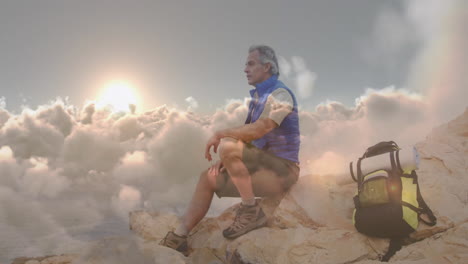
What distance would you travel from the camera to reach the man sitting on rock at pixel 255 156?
5059 millimetres

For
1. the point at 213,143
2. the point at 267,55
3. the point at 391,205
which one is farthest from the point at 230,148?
the point at 391,205

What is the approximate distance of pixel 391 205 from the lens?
4.19 m

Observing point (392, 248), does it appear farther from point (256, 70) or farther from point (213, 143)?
point (256, 70)

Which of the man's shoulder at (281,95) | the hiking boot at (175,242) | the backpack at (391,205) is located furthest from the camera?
the hiking boot at (175,242)

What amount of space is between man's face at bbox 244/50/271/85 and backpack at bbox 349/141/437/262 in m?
2.36

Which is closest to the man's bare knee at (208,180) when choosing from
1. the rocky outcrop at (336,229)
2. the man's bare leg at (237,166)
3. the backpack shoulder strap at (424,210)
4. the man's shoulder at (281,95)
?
the man's bare leg at (237,166)

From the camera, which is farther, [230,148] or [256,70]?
[256,70]

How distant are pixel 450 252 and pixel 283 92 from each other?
3.16 m

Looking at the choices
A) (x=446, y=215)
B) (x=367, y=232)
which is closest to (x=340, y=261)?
(x=367, y=232)

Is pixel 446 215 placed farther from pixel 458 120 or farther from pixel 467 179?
pixel 458 120

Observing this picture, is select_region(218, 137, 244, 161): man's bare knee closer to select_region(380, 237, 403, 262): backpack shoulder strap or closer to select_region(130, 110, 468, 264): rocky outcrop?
select_region(130, 110, 468, 264): rocky outcrop

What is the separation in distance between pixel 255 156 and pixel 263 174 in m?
0.39

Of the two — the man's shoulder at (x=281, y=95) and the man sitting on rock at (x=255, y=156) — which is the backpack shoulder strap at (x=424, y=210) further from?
the man's shoulder at (x=281, y=95)

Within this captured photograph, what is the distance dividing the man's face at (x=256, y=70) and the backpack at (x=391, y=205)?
2.36 m
